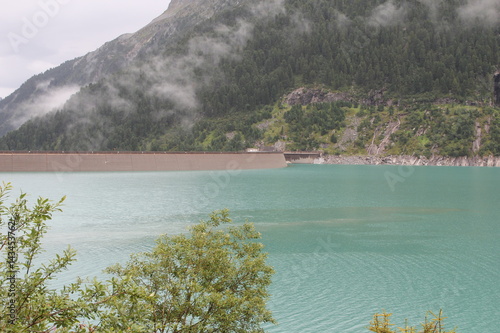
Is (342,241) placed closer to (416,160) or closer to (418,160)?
(418,160)

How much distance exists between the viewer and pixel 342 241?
4047 cm

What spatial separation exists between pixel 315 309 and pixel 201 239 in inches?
392

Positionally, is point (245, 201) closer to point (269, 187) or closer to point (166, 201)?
point (166, 201)

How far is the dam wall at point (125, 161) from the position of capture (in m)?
128

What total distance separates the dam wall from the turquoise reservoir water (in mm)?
52085

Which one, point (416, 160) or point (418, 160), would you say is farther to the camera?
point (416, 160)

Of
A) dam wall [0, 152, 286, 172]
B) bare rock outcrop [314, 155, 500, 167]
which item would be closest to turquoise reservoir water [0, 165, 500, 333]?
dam wall [0, 152, 286, 172]

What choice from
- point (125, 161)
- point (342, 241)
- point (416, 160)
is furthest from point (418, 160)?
point (342, 241)

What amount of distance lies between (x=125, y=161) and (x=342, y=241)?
111038 millimetres

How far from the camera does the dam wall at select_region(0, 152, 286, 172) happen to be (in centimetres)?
12838

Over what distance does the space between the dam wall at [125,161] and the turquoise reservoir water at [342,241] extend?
5208cm

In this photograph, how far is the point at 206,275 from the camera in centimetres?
1545

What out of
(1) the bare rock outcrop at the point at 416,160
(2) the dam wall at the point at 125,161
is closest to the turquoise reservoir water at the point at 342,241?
(2) the dam wall at the point at 125,161

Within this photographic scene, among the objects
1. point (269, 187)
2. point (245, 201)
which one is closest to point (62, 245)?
point (245, 201)
